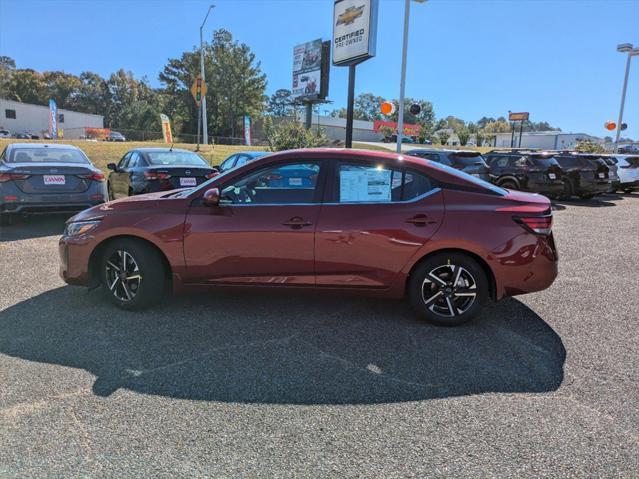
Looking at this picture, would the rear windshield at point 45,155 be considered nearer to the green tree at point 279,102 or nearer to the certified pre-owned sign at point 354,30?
the certified pre-owned sign at point 354,30

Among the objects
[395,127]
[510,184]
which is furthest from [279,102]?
[510,184]

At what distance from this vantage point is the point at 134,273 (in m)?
4.52

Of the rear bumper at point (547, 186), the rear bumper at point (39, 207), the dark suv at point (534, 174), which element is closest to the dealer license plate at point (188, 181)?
the rear bumper at point (39, 207)

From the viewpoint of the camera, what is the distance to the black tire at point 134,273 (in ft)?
14.7

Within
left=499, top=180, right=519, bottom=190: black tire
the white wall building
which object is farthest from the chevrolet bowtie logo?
the white wall building

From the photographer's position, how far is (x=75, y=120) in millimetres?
80000

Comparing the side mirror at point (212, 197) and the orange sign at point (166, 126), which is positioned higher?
the orange sign at point (166, 126)

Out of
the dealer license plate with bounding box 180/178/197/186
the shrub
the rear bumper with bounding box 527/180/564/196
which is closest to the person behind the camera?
the dealer license plate with bounding box 180/178/197/186

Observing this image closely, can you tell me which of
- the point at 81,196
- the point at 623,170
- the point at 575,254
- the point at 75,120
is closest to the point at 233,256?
the point at 81,196

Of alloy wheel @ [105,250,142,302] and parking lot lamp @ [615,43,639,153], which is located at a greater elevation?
parking lot lamp @ [615,43,639,153]

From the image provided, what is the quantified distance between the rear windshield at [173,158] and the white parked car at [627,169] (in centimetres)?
1677

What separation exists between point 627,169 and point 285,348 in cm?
1975

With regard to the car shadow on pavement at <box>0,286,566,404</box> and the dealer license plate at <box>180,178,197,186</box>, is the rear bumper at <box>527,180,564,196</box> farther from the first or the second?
the car shadow on pavement at <box>0,286,566,404</box>

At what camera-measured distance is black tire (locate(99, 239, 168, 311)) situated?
4.49 meters
